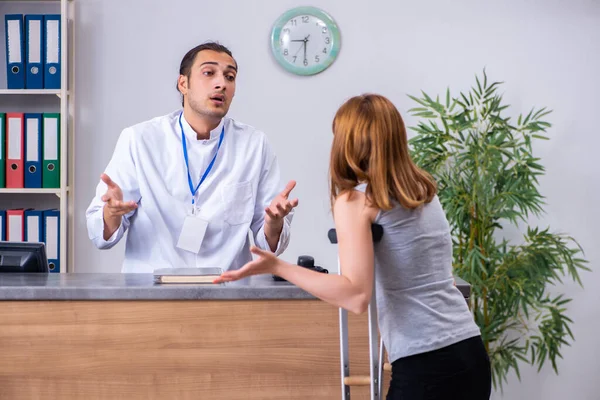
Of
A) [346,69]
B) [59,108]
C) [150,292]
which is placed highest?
[346,69]

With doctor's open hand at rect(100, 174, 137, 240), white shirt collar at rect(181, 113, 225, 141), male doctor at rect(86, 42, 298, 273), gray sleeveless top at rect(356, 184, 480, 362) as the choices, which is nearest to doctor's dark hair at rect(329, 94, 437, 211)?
gray sleeveless top at rect(356, 184, 480, 362)

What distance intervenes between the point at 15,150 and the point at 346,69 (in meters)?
1.80

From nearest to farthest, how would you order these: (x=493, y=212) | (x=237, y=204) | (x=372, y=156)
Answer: (x=372, y=156)
(x=237, y=204)
(x=493, y=212)

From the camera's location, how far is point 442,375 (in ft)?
5.22

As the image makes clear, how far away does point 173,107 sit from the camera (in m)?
4.40

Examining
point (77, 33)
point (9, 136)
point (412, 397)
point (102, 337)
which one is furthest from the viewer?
point (77, 33)

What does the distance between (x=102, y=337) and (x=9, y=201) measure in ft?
8.43

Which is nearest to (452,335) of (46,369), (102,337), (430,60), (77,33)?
(102,337)

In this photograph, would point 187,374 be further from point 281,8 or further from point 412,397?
point 281,8

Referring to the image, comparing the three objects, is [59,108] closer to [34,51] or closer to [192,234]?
A: [34,51]

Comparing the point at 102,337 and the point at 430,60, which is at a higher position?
the point at 430,60

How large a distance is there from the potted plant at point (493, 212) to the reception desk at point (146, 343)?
1.96 meters

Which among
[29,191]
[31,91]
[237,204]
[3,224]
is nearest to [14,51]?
[31,91]

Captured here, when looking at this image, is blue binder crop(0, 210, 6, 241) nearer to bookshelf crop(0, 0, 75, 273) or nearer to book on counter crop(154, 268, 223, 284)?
bookshelf crop(0, 0, 75, 273)
